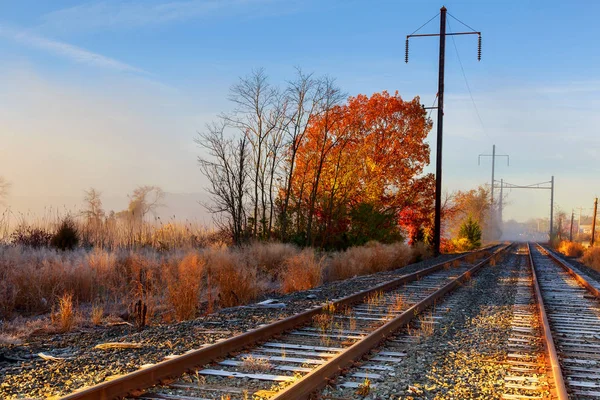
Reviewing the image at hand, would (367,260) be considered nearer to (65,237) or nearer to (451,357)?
(65,237)

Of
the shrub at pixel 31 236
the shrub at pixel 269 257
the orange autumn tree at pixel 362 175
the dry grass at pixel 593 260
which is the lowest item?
the dry grass at pixel 593 260

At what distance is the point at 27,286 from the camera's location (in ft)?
39.5

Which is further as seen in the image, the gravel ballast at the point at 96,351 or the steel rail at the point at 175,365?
the gravel ballast at the point at 96,351

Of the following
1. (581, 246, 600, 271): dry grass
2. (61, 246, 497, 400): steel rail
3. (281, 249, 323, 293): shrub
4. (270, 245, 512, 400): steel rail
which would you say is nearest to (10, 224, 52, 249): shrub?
(281, 249, 323, 293): shrub

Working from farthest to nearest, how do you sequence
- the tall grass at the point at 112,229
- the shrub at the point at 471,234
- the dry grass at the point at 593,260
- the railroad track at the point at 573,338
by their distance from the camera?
the shrub at the point at 471,234, the dry grass at the point at 593,260, the tall grass at the point at 112,229, the railroad track at the point at 573,338

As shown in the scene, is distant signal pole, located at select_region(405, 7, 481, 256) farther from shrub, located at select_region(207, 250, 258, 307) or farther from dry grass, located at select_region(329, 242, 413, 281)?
shrub, located at select_region(207, 250, 258, 307)

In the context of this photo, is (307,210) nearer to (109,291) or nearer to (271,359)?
(109,291)

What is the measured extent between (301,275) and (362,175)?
18.4 metres

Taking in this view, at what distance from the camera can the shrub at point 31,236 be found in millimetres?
19016

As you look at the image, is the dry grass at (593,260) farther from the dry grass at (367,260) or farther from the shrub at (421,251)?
the dry grass at (367,260)

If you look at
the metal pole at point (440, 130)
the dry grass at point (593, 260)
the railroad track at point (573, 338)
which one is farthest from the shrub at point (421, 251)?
the railroad track at point (573, 338)

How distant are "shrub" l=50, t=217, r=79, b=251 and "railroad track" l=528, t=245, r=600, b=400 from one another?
1410 centimetres

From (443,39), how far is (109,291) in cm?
2605

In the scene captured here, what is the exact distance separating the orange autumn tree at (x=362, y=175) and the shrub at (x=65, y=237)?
9335 mm
